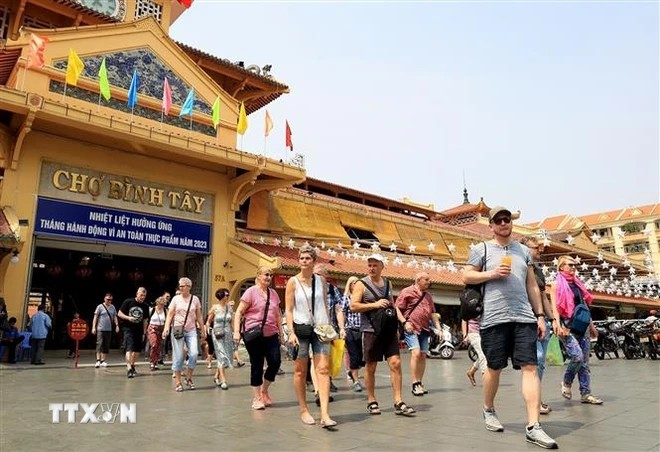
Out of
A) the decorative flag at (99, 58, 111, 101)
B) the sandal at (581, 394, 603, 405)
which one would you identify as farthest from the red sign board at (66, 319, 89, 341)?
the sandal at (581, 394, 603, 405)

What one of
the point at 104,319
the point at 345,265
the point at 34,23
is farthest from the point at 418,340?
the point at 34,23

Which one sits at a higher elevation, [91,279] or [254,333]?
[91,279]

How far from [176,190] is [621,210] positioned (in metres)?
72.6

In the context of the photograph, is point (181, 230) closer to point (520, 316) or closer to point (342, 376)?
point (342, 376)

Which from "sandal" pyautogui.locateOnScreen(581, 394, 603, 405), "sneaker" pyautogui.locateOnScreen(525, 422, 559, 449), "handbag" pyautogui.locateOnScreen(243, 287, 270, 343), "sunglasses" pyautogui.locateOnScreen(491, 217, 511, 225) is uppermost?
"sunglasses" pyautogui.locateOnScreen(491, 217, 511, 225)

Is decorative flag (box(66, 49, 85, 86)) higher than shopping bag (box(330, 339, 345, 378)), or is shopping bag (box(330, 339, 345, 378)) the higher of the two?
decorative flag (box(66, 49, 85, 86))

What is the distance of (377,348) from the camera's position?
539 cm

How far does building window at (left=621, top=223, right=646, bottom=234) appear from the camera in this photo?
211 feet

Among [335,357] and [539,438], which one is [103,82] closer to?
[335,357]

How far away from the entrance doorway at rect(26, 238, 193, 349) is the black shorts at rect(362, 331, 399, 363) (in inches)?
445

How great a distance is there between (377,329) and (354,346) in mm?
2312

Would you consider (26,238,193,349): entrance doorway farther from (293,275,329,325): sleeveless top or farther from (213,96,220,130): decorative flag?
(293,275,329,325): sleeveless top

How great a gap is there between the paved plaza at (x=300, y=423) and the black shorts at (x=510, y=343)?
2.14 ft

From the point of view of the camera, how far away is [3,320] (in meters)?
10.8
